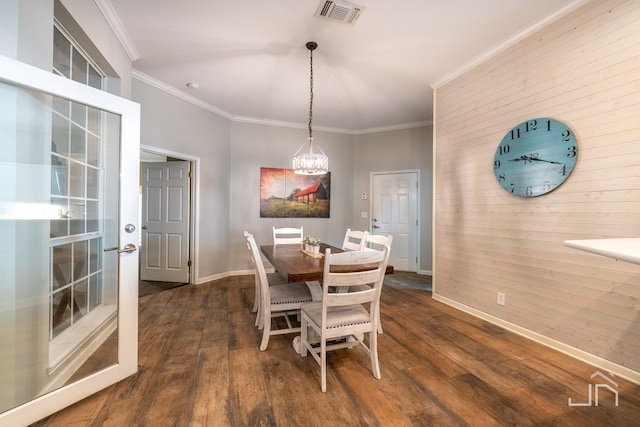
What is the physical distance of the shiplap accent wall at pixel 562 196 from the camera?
1.95 meters

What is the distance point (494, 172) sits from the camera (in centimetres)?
284

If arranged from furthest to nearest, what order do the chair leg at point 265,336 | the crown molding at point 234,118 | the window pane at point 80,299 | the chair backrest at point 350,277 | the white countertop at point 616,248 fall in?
the crown molding at point 234,118
the chair leg at point 265,336
the window pane at point 80,299
the chair backrest at point 350,277
the white countertop at point 616,248

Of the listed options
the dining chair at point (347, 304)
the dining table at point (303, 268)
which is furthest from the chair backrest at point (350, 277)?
the dining table at point (303, 268)

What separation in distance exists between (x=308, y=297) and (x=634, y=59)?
9.59 ft

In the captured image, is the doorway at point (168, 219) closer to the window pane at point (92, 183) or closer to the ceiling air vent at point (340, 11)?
the window pane at point (92, 183)

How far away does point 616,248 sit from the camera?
3.70 ft

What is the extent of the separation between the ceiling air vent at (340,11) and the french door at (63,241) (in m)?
1.65

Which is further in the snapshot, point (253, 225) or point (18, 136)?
point (253, 225)

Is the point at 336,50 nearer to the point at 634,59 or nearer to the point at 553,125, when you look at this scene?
the point at 553,125

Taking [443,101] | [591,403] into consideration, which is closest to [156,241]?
[443,101]

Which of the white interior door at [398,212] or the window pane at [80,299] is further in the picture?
the white interior door at [398,212]

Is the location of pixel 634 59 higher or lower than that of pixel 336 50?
lower

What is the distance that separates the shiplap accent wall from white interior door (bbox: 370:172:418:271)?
5.99 feet

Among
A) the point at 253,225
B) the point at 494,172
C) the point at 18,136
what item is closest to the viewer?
the point at 18,136
